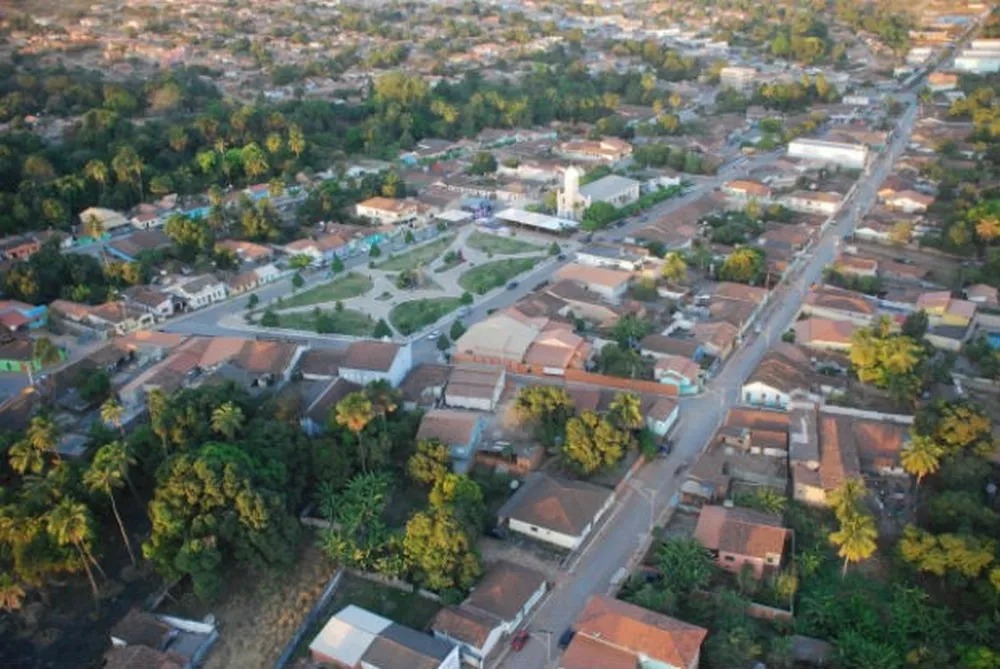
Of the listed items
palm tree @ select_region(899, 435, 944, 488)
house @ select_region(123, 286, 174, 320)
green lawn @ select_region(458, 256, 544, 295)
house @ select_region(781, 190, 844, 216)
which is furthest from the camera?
house @ select_region(781, 190, 844, 216)

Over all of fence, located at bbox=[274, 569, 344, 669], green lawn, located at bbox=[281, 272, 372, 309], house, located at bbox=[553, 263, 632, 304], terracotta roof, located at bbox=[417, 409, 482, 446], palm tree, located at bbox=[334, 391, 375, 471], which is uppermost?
palm tree, located at bbox=[334, 391, 375, 471]

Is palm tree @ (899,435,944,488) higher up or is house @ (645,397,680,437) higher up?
palm tree @ (899,435,944,488)

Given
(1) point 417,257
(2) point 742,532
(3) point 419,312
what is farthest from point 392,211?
(2) point 742,532

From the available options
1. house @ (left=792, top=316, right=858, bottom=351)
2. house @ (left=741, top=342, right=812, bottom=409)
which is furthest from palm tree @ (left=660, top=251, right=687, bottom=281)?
house @ (left=741, top=342, right=812, bottom=409)

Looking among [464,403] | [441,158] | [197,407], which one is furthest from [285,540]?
[441,158]

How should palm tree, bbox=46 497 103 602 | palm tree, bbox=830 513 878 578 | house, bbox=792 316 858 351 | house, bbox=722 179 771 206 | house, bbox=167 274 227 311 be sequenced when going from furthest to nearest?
house, bbox=722 179 771 206, house, bbox=167 274 227 311, house, bbox=792 316 858 351, palm tree, bbox=46 497 103 602, palm tree, bbox=830 513 878 578

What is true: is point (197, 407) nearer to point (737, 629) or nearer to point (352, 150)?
point (737, 629)

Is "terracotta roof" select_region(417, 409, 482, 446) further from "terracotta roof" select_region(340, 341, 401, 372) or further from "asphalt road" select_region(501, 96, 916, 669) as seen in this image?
"asphalt road" select_region(501, 96, 916, 669)
